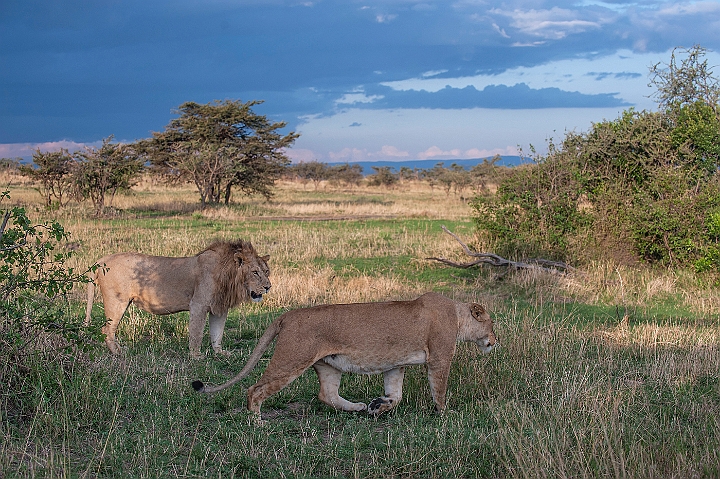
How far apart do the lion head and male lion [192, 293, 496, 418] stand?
2.12 metres

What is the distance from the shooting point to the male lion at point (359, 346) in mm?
6180

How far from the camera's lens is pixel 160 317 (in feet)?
35.2

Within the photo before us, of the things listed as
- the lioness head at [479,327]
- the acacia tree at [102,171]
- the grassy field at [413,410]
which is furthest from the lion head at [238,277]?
the acacia tree at [102,171]

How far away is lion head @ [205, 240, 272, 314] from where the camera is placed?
8516 mm

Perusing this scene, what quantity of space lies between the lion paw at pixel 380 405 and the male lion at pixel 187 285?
8.89 ft

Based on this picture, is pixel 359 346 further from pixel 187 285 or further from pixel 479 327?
pixel 187 285

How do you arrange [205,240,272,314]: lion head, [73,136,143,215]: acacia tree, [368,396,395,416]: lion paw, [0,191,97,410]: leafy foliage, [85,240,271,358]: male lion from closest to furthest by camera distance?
[0,191,97,410]: leafy foliage < [368,396,395,416]: lion paw < [205,240,272,314]: lion head < [85,240,271,358]: male lion < [73,136,143,215]: acacia tree

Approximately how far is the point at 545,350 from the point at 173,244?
473 inches

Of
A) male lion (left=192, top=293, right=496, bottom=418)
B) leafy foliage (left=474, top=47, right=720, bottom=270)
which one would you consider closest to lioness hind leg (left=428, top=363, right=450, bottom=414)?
male lion (left=192, top=293, right=496, bottom=418)

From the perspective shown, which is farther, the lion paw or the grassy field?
the lion paw

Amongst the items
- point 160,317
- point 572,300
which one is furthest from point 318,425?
point 572,300

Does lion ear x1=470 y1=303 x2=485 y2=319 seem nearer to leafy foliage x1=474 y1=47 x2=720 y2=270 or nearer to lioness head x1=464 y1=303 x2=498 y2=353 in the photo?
lioness head x1=464 y1=303 x2=498 y2=353

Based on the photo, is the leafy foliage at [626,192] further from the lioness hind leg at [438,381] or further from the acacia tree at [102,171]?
the acacia tree at [102,171]

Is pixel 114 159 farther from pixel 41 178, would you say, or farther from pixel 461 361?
pixel 461 361
